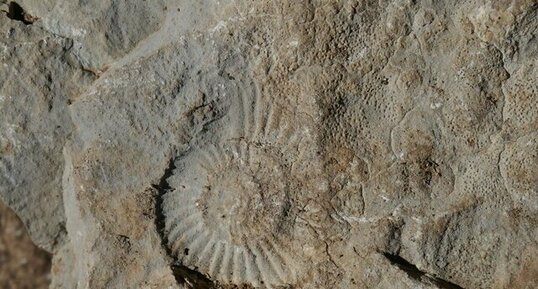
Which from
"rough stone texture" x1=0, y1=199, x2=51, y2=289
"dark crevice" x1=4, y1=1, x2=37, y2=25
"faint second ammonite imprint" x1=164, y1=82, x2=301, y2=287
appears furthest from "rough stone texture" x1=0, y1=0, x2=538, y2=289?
"rough stone texture" x1=0, y1=199, x2=51, y2=289

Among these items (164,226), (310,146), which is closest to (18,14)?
(164,226)

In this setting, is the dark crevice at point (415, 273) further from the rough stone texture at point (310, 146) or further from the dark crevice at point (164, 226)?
the dark crevice at point (164, 226)

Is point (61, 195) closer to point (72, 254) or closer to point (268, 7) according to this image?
point (72, 254)

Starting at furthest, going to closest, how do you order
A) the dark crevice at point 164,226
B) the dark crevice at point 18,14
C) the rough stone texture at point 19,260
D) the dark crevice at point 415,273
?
the rough stone texture at point 19,260, the dark crevice at point 18,14, the dark crevice at point 164,226, the dark crevice at point 415,273

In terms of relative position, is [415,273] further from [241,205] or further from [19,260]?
[19,260]

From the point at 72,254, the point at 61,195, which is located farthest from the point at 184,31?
the point at 72,254

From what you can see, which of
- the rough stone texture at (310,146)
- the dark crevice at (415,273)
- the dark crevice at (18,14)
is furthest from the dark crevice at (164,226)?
the dark crevice at (18,14)
